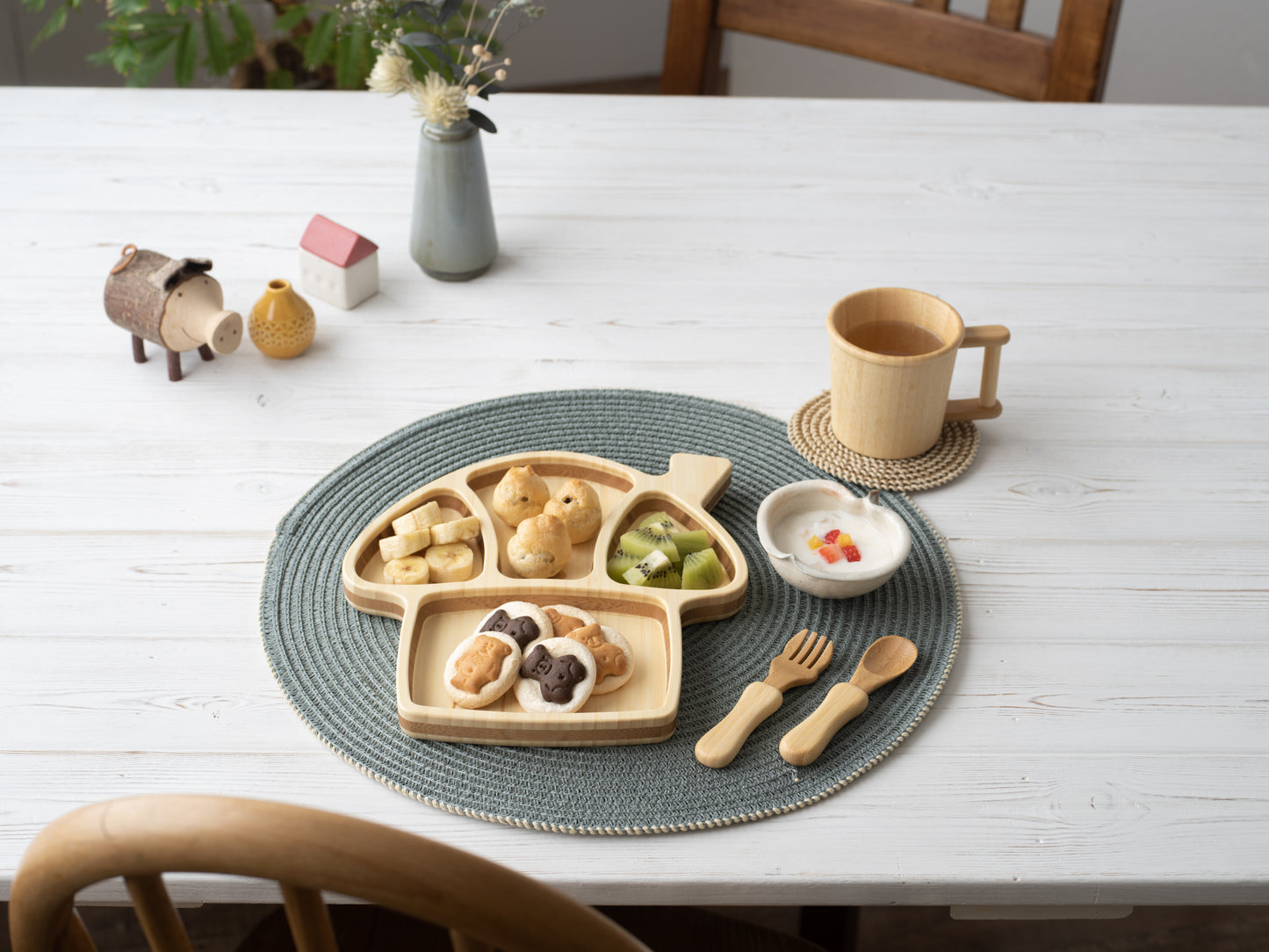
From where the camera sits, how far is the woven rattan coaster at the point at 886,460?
40.7 inches

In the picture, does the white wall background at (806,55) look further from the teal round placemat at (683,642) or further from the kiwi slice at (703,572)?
the kiwi slice at (703,572)

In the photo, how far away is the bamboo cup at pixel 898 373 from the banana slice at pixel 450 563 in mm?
375

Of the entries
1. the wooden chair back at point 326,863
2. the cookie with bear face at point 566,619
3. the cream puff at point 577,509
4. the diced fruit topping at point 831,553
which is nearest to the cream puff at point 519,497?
the cream puff at point 577,509

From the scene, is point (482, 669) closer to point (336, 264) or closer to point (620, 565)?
point (620, 565)

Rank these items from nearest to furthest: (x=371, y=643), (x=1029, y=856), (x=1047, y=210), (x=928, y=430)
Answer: (x=1029, y=856) → (x=371, y=643) → (x=928, y=430) → (x=1047, y=210)

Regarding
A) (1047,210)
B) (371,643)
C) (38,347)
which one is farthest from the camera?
(1047,210)

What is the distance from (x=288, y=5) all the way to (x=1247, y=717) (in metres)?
2.57

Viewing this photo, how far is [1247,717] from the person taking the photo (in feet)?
2.73

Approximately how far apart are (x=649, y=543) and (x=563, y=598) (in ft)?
0.29

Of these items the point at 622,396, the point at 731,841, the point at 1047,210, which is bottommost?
the point at 731,841

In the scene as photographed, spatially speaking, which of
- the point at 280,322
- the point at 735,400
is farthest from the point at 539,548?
the point at 280,322

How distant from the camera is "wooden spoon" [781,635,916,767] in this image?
792mm

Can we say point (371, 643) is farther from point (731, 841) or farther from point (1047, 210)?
point (1047, 210)

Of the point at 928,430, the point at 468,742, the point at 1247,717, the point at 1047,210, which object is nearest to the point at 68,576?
the point at 468,742
